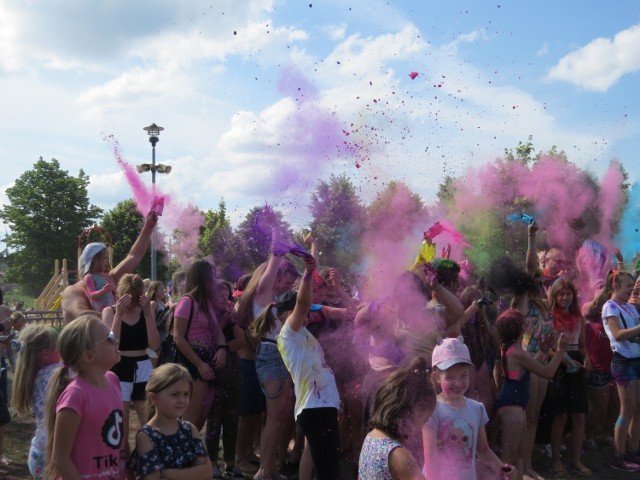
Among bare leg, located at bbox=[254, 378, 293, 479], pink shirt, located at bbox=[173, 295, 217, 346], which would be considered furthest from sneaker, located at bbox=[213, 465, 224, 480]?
pink shirt, located at bbox=[173, 295, 217, 346]

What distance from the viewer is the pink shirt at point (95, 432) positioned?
116 inches

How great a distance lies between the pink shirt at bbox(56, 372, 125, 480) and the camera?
2.96m

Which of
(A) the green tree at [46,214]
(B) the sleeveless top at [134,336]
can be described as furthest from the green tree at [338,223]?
(A) the green tree at [46,214]

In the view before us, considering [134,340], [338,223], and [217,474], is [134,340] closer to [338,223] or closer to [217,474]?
[217,474]

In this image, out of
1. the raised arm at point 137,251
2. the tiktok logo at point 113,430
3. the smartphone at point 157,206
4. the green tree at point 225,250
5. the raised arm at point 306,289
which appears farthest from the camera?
the green tree at point 225,250

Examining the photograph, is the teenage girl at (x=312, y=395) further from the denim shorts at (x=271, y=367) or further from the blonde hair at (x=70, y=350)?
the blonde hair at (x=70, y=350)

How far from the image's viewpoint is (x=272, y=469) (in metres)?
5.20

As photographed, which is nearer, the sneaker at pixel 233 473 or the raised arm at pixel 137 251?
the raised arm at pixel 137 251

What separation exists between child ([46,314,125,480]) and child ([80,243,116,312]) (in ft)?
5.63

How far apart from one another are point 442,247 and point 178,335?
2.96m

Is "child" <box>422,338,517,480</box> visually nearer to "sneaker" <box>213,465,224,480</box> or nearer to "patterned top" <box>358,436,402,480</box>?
"patterned top" <box>358,436,402,480</box>

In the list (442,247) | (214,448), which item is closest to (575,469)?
(442,247)

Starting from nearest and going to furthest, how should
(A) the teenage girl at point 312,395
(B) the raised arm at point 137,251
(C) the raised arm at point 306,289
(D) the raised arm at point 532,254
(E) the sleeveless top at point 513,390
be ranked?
(C) the raised arm at point 306,289 → (A) the teenage girl at point 312,395 → (B) the raised arm at point 137,251 → (E) the sleeveless top at point 513,390 → (D) the raised arm at point 532,254

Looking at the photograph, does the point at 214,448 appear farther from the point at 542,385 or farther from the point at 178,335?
the point at 542,385
